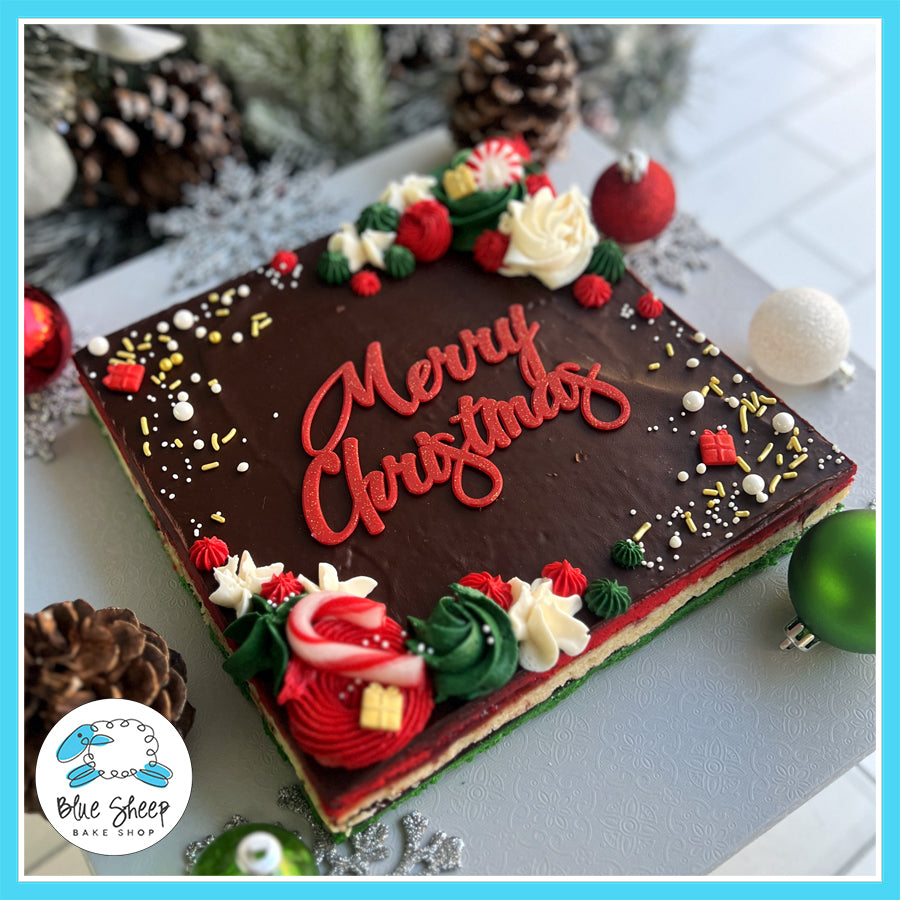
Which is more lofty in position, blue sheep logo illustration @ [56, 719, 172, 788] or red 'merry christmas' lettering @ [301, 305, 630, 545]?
red 'merry christmas' lettering @ [301, 305, 630, 545]

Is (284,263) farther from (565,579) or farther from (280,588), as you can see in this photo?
(565,579)

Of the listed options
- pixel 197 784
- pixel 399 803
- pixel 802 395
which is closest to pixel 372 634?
pixel 399 803

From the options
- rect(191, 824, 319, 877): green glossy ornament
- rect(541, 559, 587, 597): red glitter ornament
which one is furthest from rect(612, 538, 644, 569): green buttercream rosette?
rect(191, 824, 319, 877): green glossy ornament

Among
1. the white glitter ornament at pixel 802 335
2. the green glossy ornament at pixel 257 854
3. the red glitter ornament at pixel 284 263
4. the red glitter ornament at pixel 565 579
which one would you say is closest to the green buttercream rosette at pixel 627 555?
the red glitter ornament at pixel 565 579

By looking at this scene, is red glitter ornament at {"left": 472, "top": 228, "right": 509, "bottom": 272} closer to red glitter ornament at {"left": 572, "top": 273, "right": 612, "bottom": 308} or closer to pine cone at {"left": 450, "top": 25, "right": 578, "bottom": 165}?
red glitter ornament at {"left": 572, "top": 273, "right": 612, "bottom": 308}

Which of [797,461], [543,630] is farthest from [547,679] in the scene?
[797,461]

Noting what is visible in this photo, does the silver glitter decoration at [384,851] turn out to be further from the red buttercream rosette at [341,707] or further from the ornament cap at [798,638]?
the ornament cap at [798,638]

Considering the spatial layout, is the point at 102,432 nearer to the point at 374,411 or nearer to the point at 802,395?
the point at 374,411
